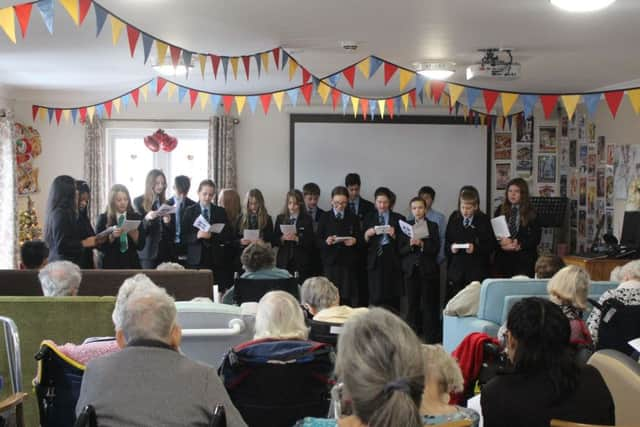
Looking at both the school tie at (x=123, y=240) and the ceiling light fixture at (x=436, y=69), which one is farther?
the ceiling light fixture at (x=436, y=69)

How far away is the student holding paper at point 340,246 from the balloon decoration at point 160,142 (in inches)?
103

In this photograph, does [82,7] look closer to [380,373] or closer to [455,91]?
[380,373]

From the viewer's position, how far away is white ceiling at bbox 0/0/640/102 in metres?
4.52

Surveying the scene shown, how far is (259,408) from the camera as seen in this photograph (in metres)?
2.64

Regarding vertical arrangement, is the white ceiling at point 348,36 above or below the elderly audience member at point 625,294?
above

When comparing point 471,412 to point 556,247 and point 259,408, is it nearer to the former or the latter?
point 259,408

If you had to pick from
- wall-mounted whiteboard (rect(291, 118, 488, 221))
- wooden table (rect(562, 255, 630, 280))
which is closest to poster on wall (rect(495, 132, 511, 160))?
wall-mounted whiteboard (rect(291, 118, 488, 221))

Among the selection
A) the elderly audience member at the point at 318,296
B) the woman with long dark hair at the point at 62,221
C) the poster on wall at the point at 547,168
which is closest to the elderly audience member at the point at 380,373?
the elderly audience member at the point at 318,296

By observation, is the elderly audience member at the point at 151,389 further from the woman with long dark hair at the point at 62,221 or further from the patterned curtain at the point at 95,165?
the patterned curtain at the point at 95,165

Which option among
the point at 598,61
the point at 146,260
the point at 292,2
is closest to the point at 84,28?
the point at 292,2

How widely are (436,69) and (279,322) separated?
3.96m

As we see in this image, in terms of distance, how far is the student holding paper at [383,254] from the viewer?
275 inches


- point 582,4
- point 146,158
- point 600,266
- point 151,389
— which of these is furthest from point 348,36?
point 146,158

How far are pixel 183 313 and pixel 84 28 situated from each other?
2795mm
